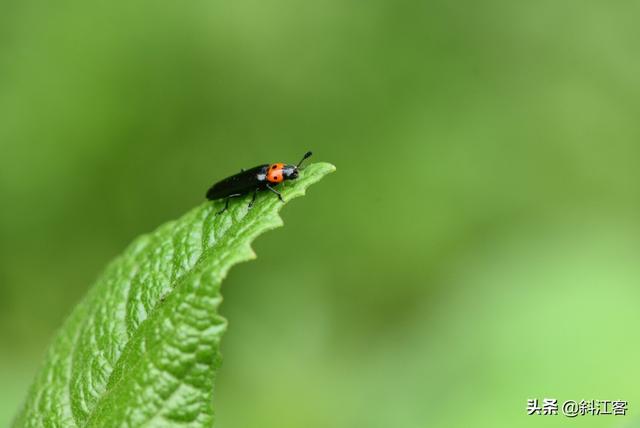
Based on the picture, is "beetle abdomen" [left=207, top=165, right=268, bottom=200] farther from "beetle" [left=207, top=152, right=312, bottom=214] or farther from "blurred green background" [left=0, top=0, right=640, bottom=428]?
"blurred green background" [left=0, top=0, right=640, bottom=428]

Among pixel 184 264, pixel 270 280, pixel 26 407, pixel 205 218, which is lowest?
pixel 26 407

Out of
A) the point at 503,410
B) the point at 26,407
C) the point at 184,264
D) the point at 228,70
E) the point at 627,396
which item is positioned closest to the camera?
the point at 184,264

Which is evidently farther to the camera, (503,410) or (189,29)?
(189,29)

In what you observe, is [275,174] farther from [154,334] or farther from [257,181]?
[154,334]

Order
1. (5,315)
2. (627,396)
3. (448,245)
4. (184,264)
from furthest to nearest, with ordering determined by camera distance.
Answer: (448,245) < (5,315) < (627,396) < (184,264)

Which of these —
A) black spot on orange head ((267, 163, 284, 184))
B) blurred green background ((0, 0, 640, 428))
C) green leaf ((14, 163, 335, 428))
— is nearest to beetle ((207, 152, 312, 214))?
black spot on orange head ((267, 163, 284, 184))

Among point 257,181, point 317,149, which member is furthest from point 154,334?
point 317,149

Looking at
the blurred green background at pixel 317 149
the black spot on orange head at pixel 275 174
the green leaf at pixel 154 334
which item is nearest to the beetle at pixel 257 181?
the black spot on orange head at pixel 275 174

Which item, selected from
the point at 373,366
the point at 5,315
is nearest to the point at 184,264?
the point at 373,366

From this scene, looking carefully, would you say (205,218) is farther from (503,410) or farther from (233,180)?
(503,410)
